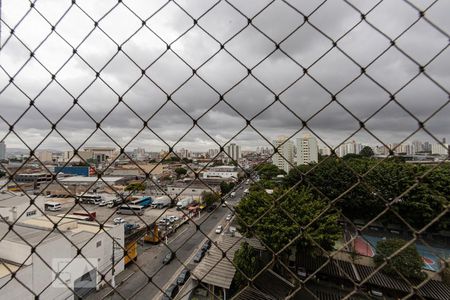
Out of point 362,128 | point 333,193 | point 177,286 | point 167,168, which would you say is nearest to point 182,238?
point 177,286

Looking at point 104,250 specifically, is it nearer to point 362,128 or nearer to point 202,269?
point 202,269

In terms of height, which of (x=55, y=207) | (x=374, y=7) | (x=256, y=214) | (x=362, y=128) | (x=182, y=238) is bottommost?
(x=182, y=238)

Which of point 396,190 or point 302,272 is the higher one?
point 396,190

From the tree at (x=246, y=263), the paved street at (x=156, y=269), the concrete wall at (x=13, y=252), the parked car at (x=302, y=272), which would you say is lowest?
the paved street at (x=156, y=269)

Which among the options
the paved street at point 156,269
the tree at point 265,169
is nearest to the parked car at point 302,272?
the paved street at point 156,269

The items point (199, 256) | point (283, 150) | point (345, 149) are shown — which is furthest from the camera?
point (199, 256)

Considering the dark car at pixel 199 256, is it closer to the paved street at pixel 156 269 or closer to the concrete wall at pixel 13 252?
the paved street at pixel 156 269

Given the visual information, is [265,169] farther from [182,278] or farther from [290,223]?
[182,278]

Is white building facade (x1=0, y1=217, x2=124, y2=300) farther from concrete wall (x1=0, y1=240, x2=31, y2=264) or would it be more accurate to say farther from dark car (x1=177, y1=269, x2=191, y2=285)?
dark car (x1=177, y1=269, x2=191, y2=285)

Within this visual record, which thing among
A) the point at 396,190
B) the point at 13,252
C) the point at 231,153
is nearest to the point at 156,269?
the point at 13,252

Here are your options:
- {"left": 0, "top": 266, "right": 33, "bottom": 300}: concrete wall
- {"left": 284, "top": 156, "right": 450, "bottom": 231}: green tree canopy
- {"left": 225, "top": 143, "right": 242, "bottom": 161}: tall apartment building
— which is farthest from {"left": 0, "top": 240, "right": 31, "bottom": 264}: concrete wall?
{"left": 284, "top": 156, "right": 450, "bottom": 231}: green tree canopy

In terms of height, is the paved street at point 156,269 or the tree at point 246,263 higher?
the tree at point 246,263
